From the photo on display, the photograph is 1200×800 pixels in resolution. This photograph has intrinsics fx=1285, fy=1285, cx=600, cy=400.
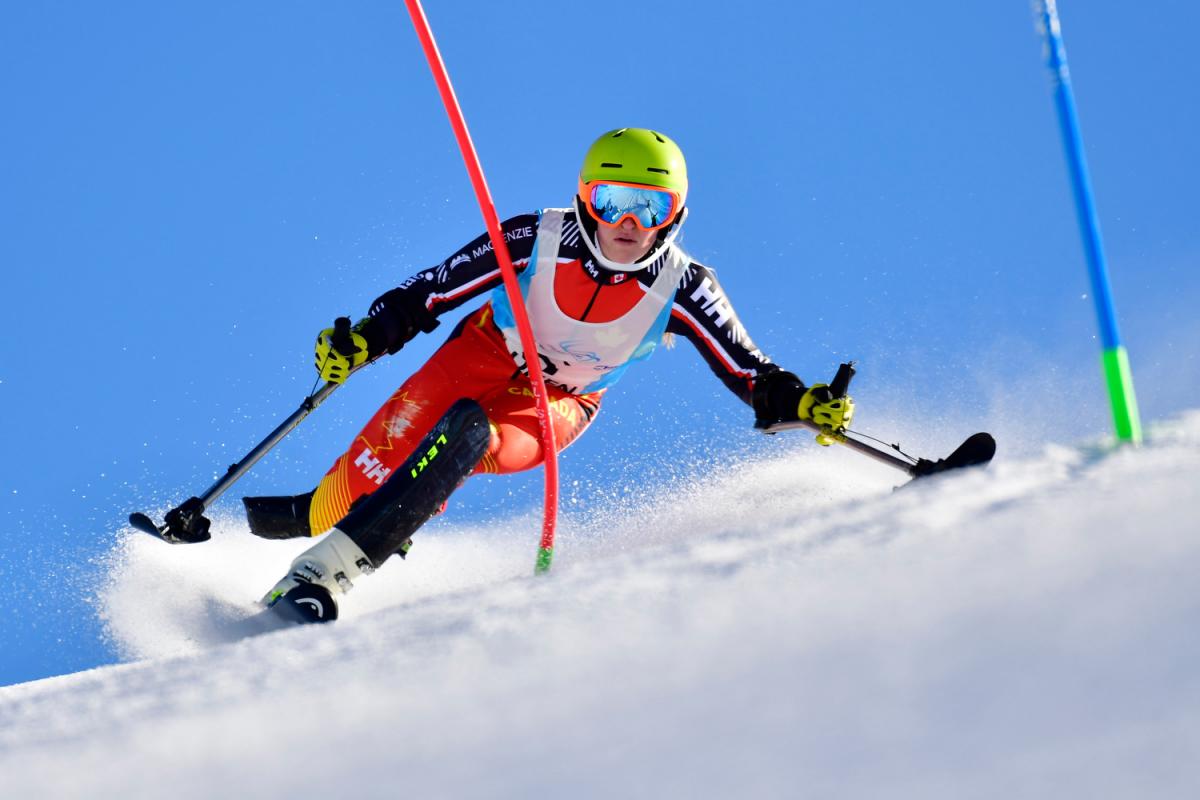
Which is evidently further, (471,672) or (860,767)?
(471,672)

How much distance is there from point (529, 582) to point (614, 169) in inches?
95.8

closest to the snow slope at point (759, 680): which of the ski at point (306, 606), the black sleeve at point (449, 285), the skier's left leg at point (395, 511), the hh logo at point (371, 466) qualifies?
the ski at point (306, 606)

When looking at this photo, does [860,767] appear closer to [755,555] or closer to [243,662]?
[755,555]

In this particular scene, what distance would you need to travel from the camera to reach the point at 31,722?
7.78 feet

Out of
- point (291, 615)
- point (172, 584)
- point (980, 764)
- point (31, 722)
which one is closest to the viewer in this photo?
point (980, 764)

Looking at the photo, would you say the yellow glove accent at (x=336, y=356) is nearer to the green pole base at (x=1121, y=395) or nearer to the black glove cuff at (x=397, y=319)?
the black glove cuff at (x=397, y=319)

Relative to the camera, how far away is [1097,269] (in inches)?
134

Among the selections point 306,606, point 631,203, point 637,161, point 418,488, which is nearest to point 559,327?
point 631,203

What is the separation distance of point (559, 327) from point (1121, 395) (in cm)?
233

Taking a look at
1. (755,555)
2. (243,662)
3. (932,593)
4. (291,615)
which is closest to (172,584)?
(291,615)

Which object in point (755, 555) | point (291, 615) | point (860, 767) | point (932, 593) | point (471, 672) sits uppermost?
point (291, 615)

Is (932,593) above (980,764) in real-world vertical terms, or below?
above

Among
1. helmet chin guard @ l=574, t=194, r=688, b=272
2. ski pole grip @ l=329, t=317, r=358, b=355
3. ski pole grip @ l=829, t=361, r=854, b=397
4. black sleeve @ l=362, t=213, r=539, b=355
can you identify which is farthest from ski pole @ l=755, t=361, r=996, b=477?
ski pole grip @ l=329, t=317, r=358, b=355

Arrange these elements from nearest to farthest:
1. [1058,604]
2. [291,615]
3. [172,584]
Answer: [1058,604] → [291,615] → [172,584]
